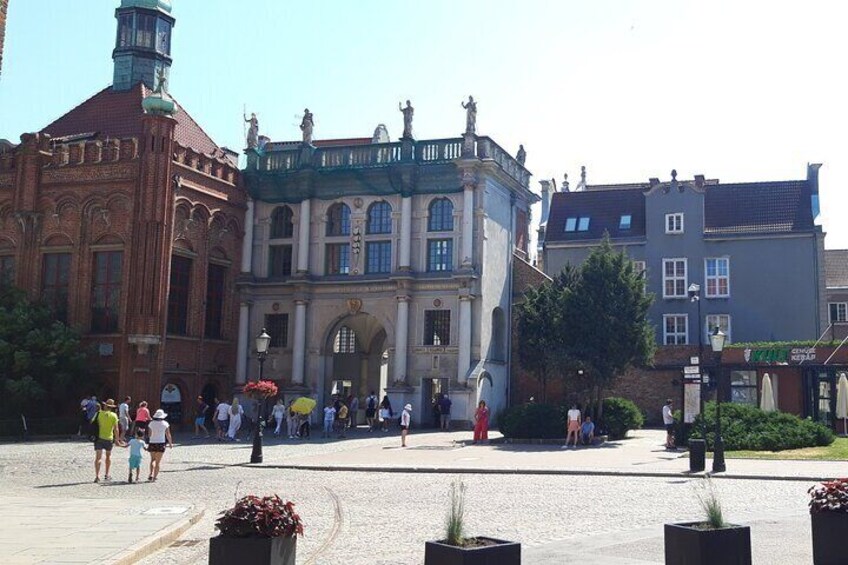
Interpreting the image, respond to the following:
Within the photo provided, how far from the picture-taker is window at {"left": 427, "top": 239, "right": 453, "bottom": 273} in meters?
45.9

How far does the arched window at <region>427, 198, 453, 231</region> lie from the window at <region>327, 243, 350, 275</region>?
4404 millimetres

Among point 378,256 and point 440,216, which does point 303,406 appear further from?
point 440,216

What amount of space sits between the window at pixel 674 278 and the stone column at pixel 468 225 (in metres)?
15.1

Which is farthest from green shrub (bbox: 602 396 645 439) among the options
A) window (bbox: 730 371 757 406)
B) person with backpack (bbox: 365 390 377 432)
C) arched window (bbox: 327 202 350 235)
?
arched window (bbox: 327 202 350 235)

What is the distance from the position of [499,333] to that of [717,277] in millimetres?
14173

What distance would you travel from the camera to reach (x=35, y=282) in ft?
143

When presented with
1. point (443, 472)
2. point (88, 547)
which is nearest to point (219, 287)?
point (443, 472)

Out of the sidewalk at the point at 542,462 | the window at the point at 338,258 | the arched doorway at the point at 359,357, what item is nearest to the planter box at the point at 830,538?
the sidewalk at the point at 542,462

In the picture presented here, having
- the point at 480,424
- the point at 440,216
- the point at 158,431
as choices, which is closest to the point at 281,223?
the point at 440,216

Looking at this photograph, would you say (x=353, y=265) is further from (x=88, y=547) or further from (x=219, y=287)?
(x=88, y=547)

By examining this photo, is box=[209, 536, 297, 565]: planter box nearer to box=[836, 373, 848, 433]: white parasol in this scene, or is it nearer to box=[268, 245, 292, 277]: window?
box=[836, 373, 848, 433]: white parasol

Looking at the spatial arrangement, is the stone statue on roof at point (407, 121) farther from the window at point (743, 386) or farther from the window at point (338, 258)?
the window at point (743, 386)

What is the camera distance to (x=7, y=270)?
44625mm

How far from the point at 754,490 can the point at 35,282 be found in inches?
1336
